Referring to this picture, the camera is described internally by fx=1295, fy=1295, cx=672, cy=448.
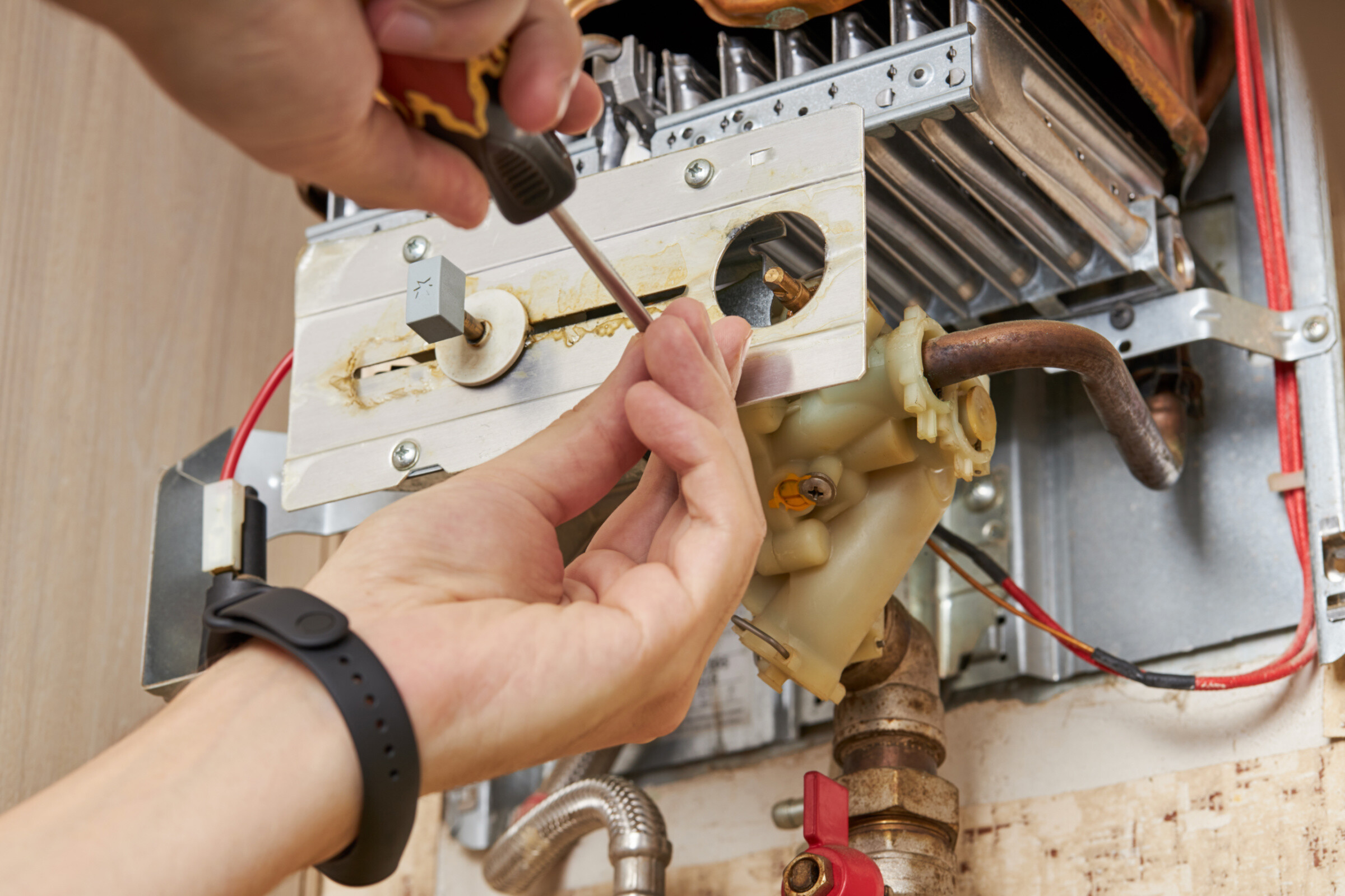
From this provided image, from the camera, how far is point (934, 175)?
94 centimetres

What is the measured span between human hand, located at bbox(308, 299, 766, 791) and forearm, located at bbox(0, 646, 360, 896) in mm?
43

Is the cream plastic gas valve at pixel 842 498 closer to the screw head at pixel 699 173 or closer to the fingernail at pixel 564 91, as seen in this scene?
the screw head at pixel 699 173

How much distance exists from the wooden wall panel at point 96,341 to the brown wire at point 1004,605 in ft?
2.42

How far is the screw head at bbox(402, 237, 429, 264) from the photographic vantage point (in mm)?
964

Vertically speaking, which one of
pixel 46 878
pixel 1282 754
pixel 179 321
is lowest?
pixel 46 878

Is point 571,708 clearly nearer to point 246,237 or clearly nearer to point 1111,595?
point 1111,595

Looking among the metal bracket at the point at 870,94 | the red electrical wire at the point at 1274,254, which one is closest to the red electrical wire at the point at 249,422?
the metal bracket at the point at 870,94

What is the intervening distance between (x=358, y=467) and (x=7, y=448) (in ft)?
1.52

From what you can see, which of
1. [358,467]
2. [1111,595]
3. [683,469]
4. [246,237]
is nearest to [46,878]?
[683,469]

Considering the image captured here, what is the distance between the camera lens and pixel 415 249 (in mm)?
969

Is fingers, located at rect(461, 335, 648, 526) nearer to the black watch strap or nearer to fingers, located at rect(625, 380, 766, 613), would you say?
fingers, located at rect(625, 380, 766, 613)

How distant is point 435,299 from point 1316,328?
66 cm

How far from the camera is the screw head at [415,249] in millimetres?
964

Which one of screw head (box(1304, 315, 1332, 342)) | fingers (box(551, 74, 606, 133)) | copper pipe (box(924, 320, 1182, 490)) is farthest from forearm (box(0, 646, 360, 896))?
screw head (box(1304, 315, 1332, 342))
